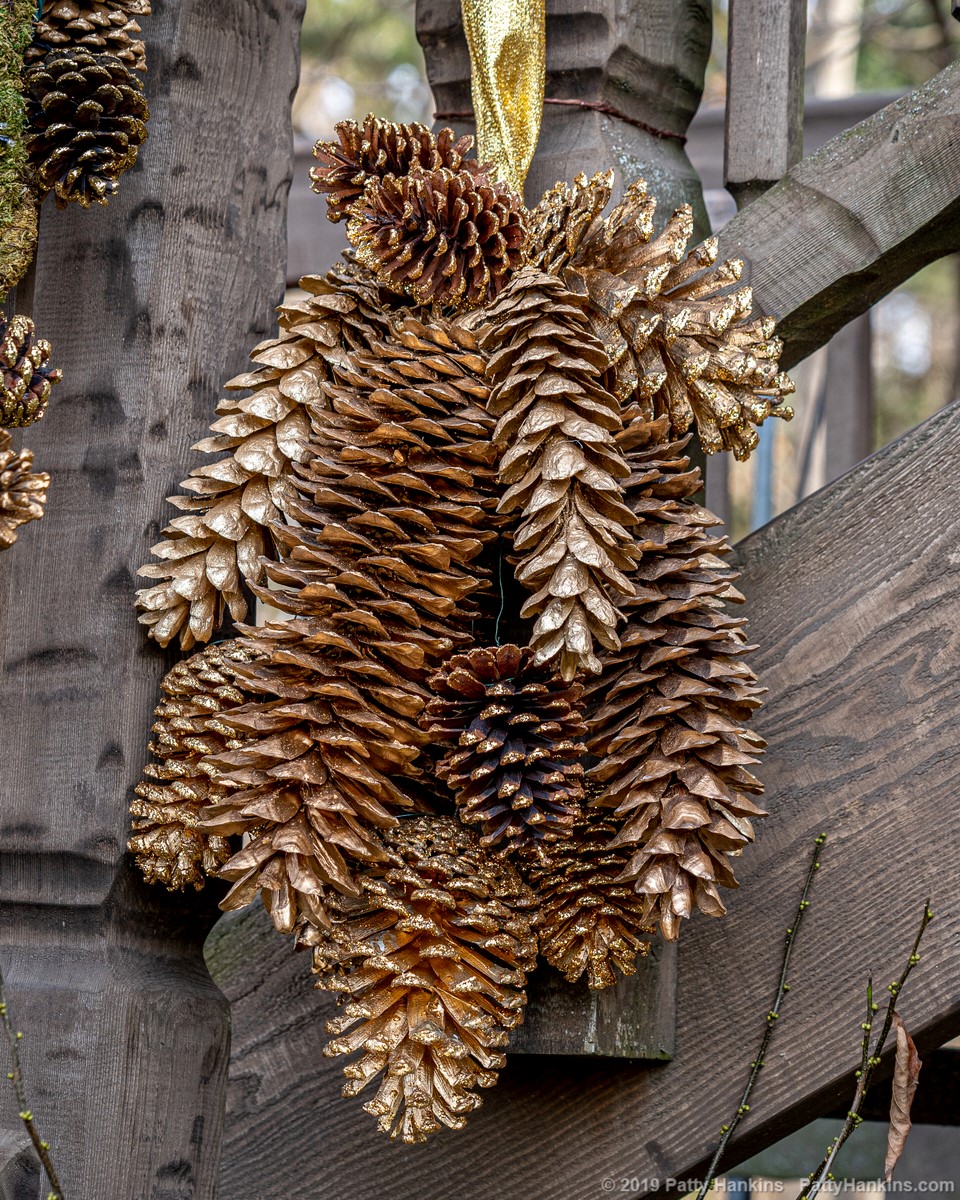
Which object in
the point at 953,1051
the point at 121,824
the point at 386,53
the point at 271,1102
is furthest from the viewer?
the point at 386,53

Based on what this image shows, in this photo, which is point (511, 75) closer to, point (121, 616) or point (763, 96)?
point (763, 96)

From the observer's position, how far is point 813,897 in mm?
777

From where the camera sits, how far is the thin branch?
0.74m

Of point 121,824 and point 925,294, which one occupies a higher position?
point 925,294

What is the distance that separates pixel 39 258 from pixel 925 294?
8.45 meters

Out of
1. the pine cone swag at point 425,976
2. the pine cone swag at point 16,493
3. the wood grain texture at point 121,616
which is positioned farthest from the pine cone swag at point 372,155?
the pine cone swag at point 425,976

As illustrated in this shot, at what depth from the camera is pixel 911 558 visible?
2.61 feet

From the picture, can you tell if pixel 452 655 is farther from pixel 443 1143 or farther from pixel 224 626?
pixel 443 1143

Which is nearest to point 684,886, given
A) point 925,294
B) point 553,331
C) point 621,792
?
point 621,792

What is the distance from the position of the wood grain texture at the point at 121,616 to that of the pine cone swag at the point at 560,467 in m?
0.24

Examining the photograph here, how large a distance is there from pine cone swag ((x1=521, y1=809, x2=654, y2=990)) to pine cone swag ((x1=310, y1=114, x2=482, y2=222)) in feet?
1.19

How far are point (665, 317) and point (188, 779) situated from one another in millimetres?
356

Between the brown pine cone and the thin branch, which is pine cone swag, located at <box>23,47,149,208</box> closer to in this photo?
the brown pine cone

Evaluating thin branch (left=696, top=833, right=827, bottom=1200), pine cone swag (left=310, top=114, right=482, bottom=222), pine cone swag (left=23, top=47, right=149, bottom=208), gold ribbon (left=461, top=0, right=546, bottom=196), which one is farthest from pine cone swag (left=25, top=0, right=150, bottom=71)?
thin branch (left=696, top=833, right=827, bottom=1200)
